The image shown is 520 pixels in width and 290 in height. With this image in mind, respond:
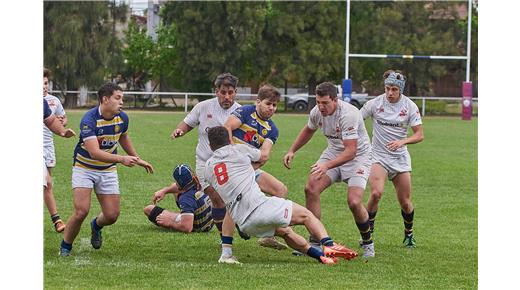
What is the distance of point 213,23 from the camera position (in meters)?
57.5

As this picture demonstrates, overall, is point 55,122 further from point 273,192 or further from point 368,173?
point 368,173

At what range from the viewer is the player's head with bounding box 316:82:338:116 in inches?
377

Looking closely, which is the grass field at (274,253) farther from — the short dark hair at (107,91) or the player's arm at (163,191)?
the short dark hair at (107,91)

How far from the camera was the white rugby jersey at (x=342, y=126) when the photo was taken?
973cm

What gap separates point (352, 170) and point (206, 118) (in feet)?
5.76

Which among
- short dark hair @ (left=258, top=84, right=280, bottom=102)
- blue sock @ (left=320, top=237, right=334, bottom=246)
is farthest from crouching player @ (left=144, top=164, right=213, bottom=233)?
blue sock @ (left=320, top=237, right=334, bottom=246)

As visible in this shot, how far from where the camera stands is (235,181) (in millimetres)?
8836

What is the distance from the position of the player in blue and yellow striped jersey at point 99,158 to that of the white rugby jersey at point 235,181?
77 centimetres

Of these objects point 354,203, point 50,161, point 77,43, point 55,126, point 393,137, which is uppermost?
point 77,43

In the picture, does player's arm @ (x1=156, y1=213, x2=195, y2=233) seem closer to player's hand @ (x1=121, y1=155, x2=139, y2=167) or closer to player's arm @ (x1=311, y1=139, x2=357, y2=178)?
player's arm @ (x1=311, y1=139, x2=357, y2=178)

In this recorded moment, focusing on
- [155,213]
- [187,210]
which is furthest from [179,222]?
[155,213]

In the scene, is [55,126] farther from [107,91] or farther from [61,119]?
[61,119]

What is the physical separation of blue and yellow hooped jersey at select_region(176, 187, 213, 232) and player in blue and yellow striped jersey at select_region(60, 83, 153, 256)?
72.4 inches

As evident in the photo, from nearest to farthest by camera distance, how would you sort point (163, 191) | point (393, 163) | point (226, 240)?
point (226, 240), point (393, 163), point (163, 191)
